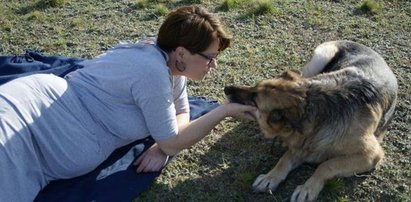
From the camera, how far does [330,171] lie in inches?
166

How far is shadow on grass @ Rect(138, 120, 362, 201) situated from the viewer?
4.31 m

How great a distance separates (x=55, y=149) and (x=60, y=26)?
3825 mm

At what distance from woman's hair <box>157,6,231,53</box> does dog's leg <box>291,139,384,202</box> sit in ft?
4.61

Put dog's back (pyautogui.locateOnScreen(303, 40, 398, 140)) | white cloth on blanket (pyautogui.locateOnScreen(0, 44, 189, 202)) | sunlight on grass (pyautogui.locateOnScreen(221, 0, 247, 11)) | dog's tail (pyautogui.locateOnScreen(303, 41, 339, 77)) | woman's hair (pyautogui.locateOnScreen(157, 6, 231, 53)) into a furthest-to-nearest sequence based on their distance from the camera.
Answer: sunlight on grass (pyautogui.locateOnScreen(221, 0, 247, 11)) < dog's tail (pyautogui.locateOnScreen(303, 41, 339, 77)) < dog's back (pyautogui.locateOnScreen(303, 40, 398, 140)) < woman's hair (pyautogui.locateOnScreen(157, 6, 231, 53)) < white cloth on blanket (pyautogui.locateOnScreen(0, 44, 189, 202))

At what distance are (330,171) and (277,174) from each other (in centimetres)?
45

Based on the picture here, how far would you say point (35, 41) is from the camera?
685cm

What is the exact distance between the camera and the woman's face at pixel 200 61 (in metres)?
3.98

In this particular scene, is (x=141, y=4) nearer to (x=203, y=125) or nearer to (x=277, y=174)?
(x=203, y=125)

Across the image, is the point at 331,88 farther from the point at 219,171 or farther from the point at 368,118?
the point at 219,171

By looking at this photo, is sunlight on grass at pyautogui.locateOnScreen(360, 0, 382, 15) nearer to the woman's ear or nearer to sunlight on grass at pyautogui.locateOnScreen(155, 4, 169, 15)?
sunlight on grass at pyautogui.locateOnScreen(155, 4, 169, 15)

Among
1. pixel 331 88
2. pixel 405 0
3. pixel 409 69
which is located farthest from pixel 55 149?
pixel 405 0

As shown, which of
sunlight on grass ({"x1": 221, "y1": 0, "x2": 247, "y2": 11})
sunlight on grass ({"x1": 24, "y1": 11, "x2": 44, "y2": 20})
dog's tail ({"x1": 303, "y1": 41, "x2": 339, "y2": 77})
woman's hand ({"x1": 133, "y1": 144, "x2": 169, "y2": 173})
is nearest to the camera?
woman's hand ({"x1": 133, "y1": 144, "x2": 169, "y2": 173})

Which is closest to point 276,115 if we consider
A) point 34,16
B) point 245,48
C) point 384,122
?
point 384,122

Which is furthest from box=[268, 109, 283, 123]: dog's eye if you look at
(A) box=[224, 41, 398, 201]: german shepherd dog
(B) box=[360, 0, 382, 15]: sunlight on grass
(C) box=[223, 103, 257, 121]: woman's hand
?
(B) box=[360, 0, 382, 15]: sunlight on grass
